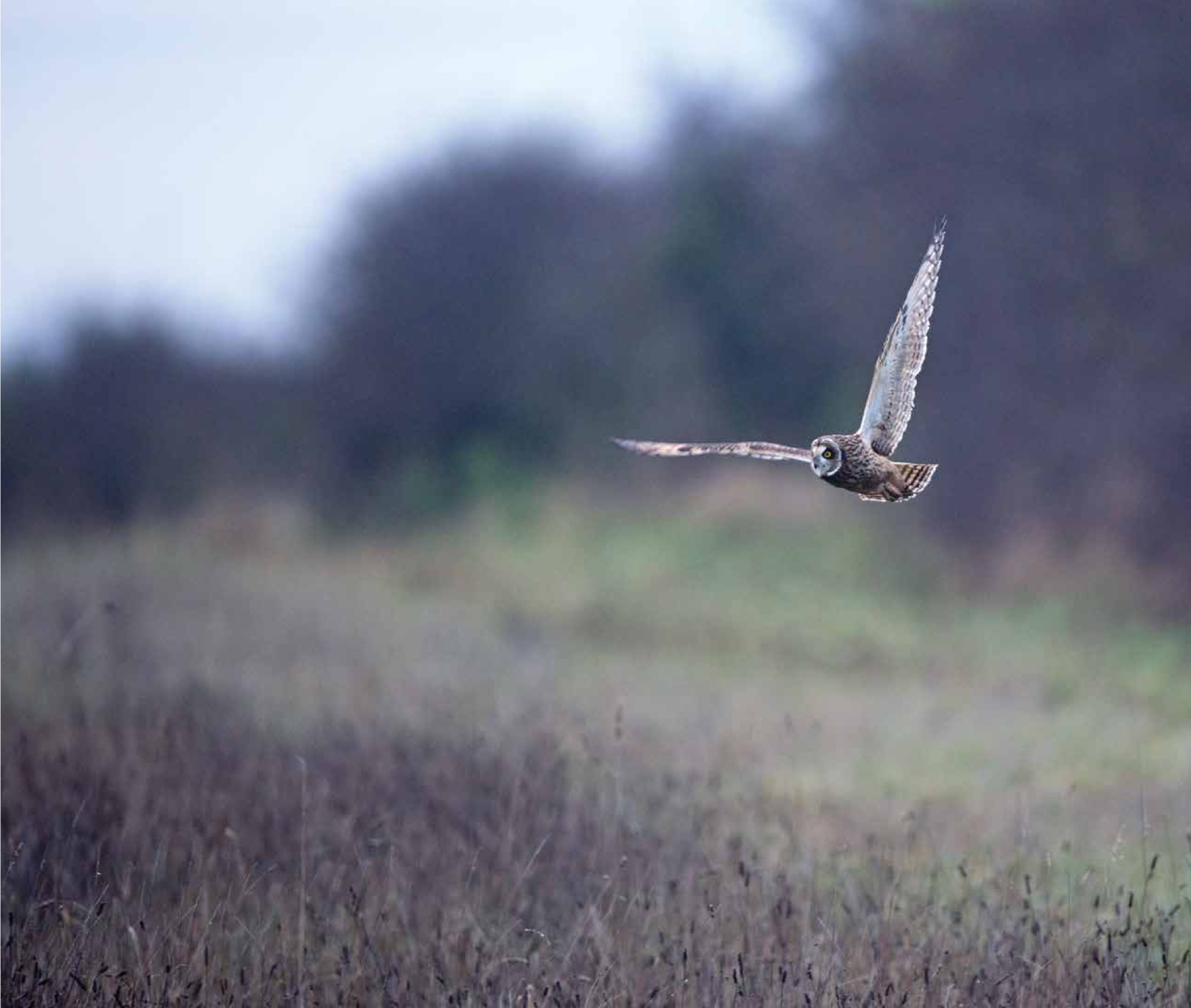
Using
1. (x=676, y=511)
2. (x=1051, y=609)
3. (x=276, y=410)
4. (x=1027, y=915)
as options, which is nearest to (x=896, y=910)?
(x=1027, y=915)

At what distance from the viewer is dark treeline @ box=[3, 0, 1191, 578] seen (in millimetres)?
12609

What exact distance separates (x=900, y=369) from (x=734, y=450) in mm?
720

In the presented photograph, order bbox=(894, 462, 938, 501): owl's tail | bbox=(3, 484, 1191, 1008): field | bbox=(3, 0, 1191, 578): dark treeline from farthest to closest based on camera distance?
1. bbox=(3, 0, 1191, 578): dark treeline
2. bbox=(3, 484, 1191, 1008): field
3. bbox=(894, 462, 938, 501): owl's tail

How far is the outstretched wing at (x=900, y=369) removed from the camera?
3238 mm

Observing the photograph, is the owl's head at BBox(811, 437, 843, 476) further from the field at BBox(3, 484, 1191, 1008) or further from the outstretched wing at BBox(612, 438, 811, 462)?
the field at BBox(3, 484, 1191, 1008)

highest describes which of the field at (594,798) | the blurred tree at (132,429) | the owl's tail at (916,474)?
the blurred tree at (132,429)

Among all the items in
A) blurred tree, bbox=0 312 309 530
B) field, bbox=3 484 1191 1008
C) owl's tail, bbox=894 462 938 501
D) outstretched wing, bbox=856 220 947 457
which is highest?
blurred tree, bbox=0 312 309 530

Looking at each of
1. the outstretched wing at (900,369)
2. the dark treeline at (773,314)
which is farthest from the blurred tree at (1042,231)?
the outstretched wing at (900,369)

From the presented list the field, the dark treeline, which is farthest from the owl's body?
the dark treeline

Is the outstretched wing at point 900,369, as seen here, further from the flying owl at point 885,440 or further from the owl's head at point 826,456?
the owl's head at point 826,456

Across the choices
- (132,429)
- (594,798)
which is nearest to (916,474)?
(594,798)

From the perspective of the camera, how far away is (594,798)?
6.19 meters

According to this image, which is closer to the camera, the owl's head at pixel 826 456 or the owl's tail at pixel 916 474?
the owl's head at pixel 826 456

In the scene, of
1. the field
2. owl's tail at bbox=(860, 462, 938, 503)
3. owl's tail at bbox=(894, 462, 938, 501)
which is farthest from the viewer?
the field
